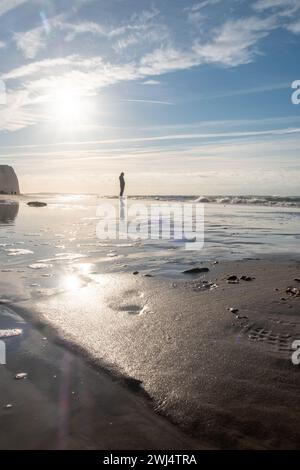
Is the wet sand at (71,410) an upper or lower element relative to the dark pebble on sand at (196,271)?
lower

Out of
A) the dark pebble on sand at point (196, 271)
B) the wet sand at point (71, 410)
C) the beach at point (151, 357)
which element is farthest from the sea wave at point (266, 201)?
the wet sand at point (71, 410)

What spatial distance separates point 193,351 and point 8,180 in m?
65.2

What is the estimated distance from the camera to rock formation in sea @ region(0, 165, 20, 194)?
202 feet

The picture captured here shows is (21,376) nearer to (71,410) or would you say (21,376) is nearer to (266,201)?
(71,410)

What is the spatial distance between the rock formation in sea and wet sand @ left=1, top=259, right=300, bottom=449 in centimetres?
6097

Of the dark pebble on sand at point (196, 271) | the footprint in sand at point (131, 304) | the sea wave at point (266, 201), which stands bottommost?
the footprint in sand at point (131, 304)

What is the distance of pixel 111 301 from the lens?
4.26m

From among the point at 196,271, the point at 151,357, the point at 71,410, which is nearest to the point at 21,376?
the point at 71,410

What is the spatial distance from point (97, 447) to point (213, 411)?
2.32 ft

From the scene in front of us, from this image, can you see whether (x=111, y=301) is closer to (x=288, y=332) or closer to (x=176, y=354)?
(x=176, y=354)

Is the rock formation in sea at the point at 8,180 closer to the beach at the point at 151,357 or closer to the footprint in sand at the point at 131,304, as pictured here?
the beach at the point at 151,357

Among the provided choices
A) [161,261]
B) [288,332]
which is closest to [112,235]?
[161,261]

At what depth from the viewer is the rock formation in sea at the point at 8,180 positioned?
61.5 m

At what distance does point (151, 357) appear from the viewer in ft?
9.41
